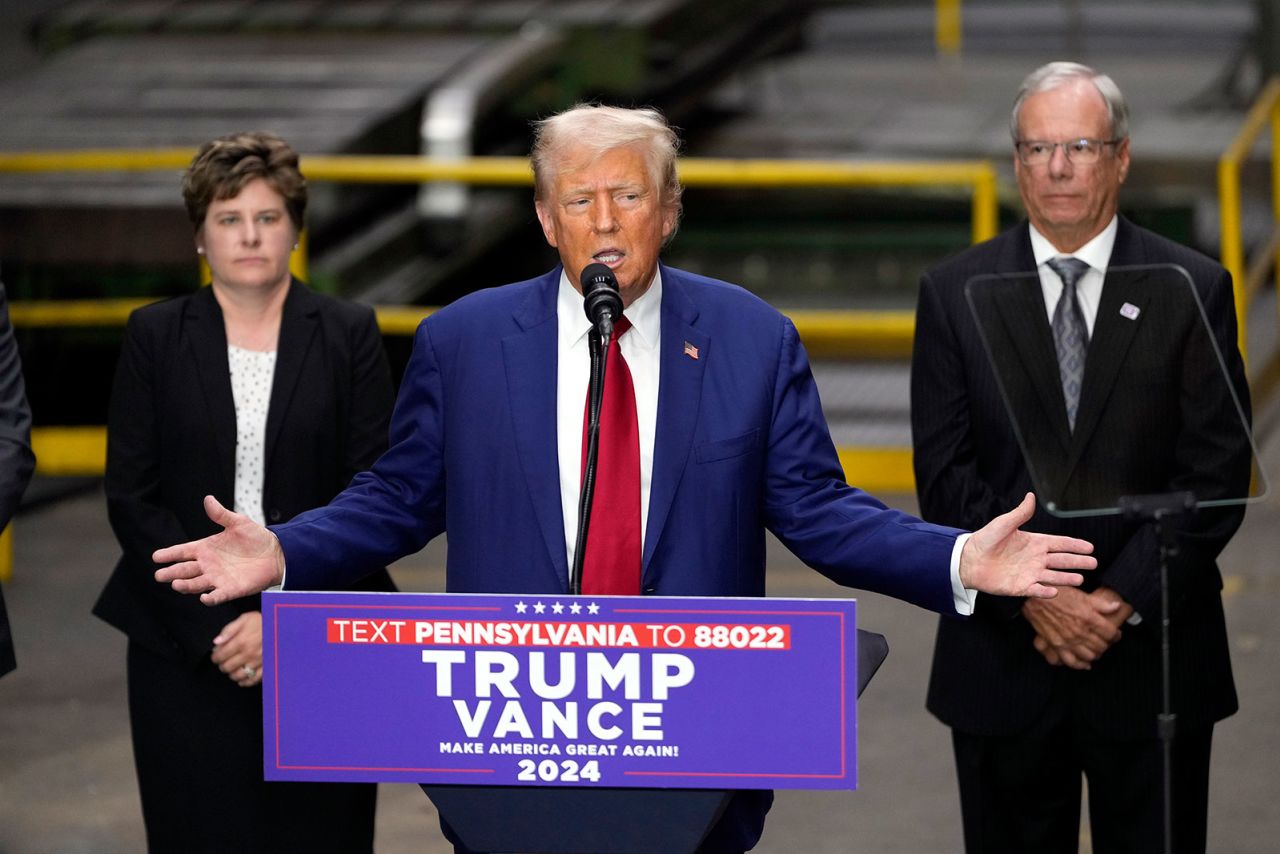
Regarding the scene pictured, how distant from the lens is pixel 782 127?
12070 mm

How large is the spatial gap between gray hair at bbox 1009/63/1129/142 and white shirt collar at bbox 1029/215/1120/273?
0.17 metres

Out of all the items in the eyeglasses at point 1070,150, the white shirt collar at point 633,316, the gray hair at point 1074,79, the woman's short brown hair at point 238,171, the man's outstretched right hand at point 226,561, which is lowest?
the man's outstretched right hand at point 226,561

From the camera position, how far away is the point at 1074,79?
3.58 meters

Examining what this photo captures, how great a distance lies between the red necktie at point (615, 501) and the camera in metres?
2.75

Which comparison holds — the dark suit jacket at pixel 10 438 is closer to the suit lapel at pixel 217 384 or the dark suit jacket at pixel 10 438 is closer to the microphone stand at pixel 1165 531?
the suit lapel at pixel 217 384

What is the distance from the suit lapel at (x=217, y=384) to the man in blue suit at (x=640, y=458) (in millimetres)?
851

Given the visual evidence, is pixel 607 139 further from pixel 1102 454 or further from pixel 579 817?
pixel 1102 454

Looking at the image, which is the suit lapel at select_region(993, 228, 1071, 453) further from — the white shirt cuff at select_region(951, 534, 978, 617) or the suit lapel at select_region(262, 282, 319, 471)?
the suit lapel at select_region(262, 282, 319, 471)

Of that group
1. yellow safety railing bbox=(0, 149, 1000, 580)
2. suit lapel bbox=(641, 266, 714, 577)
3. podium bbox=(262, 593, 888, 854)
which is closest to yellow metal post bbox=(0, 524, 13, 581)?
yellow safety railing bbox=(0, 149, 1000, 580)

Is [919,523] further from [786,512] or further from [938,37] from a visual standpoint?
[938,37]

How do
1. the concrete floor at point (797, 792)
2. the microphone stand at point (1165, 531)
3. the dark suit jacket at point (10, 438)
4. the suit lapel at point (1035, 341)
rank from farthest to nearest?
the concrete floor at point (797, 792) < the suit lapel at point (1035, 341) < the dark suit jacket at point (10, 438) < the microphone stand at point (1165, 531)

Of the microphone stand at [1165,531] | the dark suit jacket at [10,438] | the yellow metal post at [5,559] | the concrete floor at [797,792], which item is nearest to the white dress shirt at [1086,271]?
the microphone stand at [1165,531]

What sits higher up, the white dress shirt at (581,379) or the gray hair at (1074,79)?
the gray hair at (1074,79)

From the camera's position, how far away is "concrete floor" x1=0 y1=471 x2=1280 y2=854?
4754 millimetres
